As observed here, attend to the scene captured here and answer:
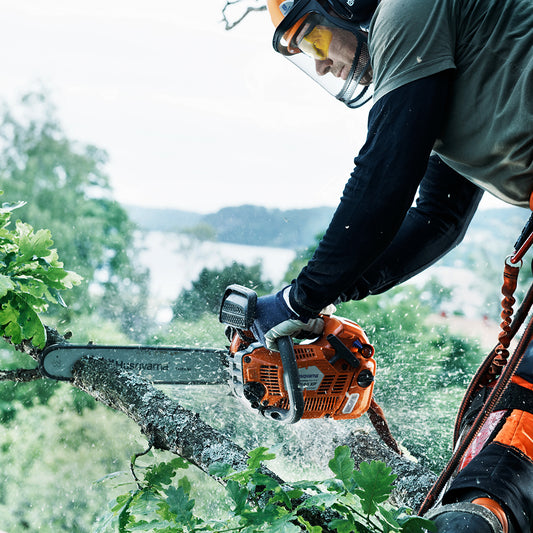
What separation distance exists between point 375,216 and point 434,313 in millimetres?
8670

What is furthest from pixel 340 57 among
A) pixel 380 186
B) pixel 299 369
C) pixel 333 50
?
pixel 299 369

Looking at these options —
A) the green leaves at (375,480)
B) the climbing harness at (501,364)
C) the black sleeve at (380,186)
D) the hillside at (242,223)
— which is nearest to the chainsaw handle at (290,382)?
the black sleeve at (380,186)

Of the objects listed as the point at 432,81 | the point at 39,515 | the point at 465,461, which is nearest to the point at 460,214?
the point at 432,81

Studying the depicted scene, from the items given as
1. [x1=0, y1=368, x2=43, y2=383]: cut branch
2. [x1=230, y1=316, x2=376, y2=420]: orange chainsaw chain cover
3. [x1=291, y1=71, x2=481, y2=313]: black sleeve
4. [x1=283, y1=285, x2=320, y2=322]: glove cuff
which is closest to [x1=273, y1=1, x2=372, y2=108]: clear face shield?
[x1=291, y1=71, x2=481, y2=313]: black sleeve

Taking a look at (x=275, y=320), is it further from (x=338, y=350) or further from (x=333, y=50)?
(x=333, y=50)

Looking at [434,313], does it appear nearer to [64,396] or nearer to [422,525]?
[64,396]

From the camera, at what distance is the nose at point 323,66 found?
1.73 meters

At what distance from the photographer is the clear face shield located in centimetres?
153

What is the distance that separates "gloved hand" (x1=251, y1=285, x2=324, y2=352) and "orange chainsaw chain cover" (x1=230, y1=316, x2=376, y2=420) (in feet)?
0.34

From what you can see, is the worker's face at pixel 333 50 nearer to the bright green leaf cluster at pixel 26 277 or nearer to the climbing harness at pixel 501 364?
the climbing harness at pixel 501 364

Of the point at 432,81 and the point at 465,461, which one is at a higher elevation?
the point at 432,81

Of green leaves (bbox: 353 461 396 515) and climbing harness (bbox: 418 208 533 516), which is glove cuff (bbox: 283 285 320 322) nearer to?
climbing harness (bbox: 418 208 533 516)

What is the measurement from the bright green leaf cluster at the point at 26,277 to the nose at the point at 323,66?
110 centimetres

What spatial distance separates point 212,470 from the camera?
981mm
